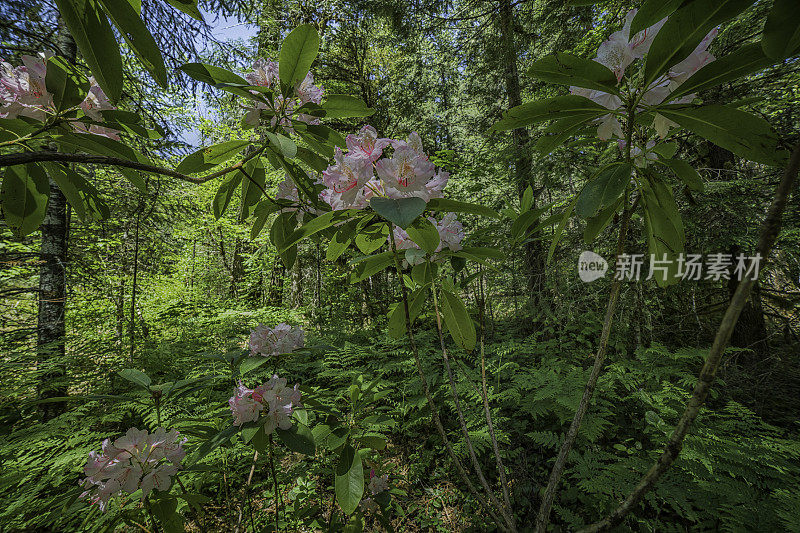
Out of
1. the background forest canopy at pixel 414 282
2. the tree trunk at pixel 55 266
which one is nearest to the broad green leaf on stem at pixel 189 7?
the background forest canopy at pixel 414 282

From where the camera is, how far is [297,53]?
73 cm

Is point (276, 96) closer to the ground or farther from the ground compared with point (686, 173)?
farther from the ground

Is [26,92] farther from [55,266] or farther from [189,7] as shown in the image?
[55,266]

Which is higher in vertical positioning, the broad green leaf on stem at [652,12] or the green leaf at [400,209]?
the broad green leaf on stem at [652,12]

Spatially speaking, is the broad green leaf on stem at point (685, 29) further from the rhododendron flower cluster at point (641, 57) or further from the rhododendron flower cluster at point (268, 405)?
the rhododendron flower cluster at point (268, 405)

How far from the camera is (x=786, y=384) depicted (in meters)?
2.64

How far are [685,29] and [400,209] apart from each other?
50cm

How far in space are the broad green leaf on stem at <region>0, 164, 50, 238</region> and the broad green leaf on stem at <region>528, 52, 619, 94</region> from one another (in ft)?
3.41

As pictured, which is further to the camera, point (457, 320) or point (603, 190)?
point (457, 320)

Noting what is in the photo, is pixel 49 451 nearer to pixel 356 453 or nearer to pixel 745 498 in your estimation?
pixel 356 453

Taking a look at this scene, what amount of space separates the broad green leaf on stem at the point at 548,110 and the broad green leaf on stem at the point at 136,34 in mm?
578

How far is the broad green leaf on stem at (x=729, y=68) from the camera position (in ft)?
1.58

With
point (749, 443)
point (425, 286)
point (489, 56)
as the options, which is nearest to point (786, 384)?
point (749, 443)

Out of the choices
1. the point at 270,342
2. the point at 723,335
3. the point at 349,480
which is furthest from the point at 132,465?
the point at 723,335
